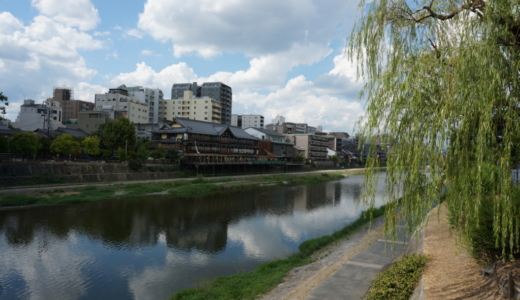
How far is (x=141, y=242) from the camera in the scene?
61.4ft

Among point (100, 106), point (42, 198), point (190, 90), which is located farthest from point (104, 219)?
point (190, 90)

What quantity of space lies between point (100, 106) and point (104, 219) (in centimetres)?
5744

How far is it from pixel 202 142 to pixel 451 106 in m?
48.8

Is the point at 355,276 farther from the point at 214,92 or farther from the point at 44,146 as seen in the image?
the point at 214,92

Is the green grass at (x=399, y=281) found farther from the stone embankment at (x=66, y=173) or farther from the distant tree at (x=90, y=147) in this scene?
the distant tree at (x=90, y=147)

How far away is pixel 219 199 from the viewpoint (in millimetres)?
35062

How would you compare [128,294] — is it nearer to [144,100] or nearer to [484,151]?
[484,151]

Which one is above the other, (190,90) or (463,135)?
(190,90)

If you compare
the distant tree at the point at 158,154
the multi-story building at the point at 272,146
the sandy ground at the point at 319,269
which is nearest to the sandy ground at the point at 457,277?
the sandy ground at the point at 319,269

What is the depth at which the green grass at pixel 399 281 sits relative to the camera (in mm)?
8517

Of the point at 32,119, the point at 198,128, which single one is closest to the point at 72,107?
the point at 32,119

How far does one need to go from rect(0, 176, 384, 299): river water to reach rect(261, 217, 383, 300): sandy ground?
219cm

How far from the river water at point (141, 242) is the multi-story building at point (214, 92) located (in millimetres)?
61897

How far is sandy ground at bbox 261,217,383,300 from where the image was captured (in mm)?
10433
